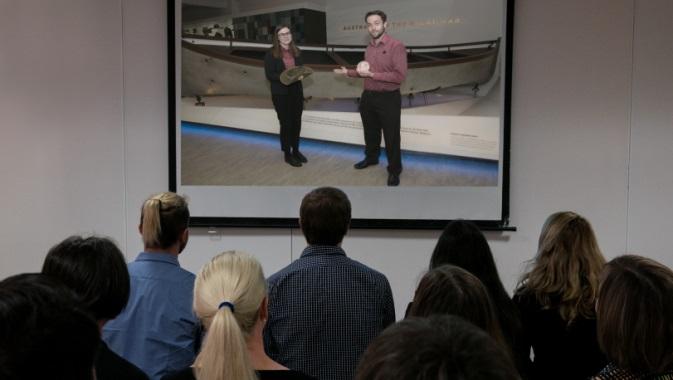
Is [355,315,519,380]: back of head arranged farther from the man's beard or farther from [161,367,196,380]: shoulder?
the man's beard

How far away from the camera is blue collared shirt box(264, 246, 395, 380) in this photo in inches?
78.7

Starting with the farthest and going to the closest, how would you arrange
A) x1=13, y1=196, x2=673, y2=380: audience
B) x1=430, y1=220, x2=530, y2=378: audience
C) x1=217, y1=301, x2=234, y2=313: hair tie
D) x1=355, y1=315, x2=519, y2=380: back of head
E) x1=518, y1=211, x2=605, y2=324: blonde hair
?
x1=518, y1=211, x2=605, y2=324: blonde hair
x1=430, y1=220, x2=530, y2=378: audience
x1=217, y1=301, x2=234, y2=313: hair tie
x1=13, y1=196, x2=673, y2=380: audience
x1=355, y1=315, x2=519, y2=380: back of head

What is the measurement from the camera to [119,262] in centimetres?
154

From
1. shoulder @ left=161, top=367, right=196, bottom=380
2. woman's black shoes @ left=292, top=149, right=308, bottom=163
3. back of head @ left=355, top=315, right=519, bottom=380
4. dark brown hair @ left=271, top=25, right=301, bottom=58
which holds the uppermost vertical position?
dark brown hair @ left=271, top=25, right=301, bottom=58

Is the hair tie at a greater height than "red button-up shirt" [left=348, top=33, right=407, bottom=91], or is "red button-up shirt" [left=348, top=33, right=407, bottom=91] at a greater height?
"red button-up shirt" [left=348, top=33, right=407, bottom=91]

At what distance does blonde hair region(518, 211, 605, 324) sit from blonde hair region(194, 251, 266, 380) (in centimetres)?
113

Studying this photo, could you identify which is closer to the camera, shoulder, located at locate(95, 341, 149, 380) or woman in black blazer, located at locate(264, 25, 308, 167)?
shoulder, located at locate(95, 341, 149, 380)

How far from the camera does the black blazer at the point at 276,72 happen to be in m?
3.84

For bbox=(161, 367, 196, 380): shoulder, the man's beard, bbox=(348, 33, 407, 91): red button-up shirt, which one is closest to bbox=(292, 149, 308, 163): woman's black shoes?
bbox=(348, 33, 407, 91): red button-up shirt

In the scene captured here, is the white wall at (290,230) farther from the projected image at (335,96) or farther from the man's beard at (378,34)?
the man's beard at (378,34)

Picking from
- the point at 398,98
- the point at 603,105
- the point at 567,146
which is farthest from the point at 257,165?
the point at 603,105

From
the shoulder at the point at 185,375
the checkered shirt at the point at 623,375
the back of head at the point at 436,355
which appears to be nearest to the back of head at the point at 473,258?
the checkered shirt at the point at 623,375

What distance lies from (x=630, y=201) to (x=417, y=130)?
4.51ft

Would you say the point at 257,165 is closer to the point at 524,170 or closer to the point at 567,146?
the point at 524,170
